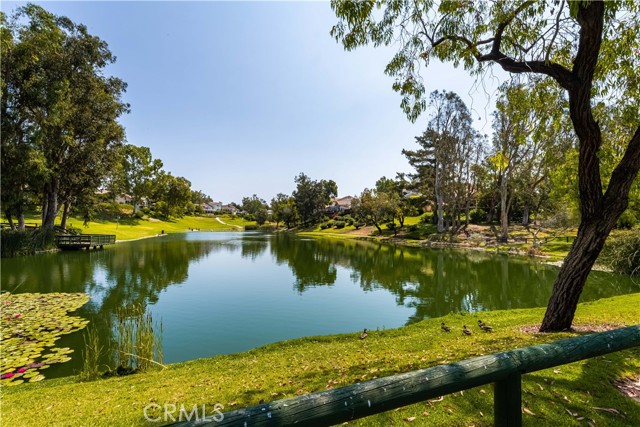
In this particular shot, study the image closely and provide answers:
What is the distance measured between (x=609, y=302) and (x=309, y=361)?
1022 centimetres

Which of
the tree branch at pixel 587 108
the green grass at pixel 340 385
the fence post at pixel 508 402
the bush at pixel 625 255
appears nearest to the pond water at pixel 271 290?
the bush at pixel 625 255

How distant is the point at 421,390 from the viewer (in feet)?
4.88

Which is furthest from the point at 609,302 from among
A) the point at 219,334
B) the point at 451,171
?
the point at 451,171

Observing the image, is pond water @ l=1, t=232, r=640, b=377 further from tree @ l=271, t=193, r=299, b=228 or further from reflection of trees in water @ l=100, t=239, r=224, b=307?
tree @ l=271, t=193, r=299, b=228

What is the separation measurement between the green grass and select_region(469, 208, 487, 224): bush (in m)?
42.2

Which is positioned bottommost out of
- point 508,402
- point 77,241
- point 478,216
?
point 77,241

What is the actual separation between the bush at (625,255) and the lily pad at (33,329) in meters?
21.4

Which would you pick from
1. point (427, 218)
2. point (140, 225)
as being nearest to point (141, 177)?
point (140, 225)

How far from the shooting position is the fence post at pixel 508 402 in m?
1.72

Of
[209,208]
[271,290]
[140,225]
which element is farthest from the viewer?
[209,208]

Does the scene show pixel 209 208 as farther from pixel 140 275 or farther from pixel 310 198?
pixel 140 275

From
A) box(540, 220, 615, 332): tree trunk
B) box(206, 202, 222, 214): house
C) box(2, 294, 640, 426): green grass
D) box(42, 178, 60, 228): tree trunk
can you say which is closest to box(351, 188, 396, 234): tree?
box(42, 178, 60, 228): tree trunk

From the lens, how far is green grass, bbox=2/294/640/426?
3318mm

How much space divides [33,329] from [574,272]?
12868 mm
